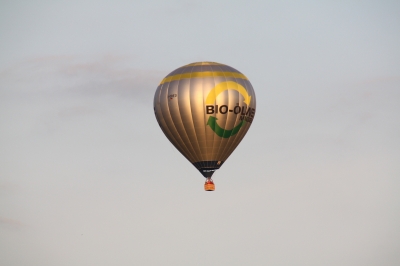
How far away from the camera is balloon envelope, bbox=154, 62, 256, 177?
181750 mm

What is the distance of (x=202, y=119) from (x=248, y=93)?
5.17m

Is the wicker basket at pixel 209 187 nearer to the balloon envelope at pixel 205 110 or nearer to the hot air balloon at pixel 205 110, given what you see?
the hot air balloon at pixel 205 110

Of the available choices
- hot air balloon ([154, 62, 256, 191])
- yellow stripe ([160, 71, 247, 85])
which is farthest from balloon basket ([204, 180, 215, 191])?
yellow stripe ([160, 71, 247, 85])

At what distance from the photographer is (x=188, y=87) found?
182m

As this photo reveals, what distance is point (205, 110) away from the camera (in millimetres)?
181750

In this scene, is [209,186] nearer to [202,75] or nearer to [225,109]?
[225,109]

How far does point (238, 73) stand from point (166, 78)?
6.77 m

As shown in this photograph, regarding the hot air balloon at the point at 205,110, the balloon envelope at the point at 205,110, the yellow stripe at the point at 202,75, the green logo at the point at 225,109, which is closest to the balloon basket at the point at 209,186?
the hot air balloon at the point at 205,110

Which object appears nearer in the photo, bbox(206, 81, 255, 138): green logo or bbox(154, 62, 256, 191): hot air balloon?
bbox(206, 81, 255, 138): green logo

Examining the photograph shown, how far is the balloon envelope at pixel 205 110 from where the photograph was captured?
18175 cm

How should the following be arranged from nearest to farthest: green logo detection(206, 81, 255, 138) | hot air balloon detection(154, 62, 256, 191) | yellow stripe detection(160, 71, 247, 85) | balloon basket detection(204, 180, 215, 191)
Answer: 1. green logo detection(206, 81, 255, 138)
2. hot air balloon detection(154, 62, 256, 191)
3. yellow stripe detection(160, 71, 247, 85)
4. balloon basket detection(204, 180, 215, 191)

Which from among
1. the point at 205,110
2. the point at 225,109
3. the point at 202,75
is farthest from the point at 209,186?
the point at 202,75

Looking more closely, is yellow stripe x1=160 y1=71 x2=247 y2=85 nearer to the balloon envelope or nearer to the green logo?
the balloon envelope

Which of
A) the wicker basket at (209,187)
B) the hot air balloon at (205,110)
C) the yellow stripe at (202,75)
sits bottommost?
the wicker basket at (209,187)
